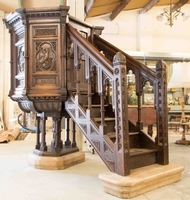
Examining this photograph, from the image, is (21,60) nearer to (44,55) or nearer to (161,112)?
(44,55)

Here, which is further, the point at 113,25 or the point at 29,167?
the point at 113,25

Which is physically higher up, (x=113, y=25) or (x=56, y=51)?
(x=113, y=25)

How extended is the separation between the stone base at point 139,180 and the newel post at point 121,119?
105mm

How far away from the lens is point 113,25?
374 inches

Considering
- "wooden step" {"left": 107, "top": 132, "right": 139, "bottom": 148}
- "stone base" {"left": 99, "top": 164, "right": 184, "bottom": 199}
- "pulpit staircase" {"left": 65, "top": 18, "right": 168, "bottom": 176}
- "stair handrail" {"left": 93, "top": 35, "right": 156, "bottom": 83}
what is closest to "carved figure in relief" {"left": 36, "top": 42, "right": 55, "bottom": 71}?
"pulpit staircase" {"left": 65, "top": 18, "right": 168, "bottom": 176}

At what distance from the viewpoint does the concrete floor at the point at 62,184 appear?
2.09 metres

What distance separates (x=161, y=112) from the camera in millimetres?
2641

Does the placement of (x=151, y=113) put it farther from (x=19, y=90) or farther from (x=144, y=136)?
(x=19, y=90)

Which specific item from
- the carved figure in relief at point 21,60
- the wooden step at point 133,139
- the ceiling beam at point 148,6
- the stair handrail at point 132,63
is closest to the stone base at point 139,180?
the wooden step at point 133,139

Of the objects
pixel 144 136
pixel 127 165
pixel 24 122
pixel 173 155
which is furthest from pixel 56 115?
pixel 24 122

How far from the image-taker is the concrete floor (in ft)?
6.85

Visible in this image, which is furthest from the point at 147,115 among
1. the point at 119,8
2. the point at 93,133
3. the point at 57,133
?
the point at 119,8

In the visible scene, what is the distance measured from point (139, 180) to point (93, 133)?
0.67 metres

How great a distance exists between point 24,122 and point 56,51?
17.9 ft
